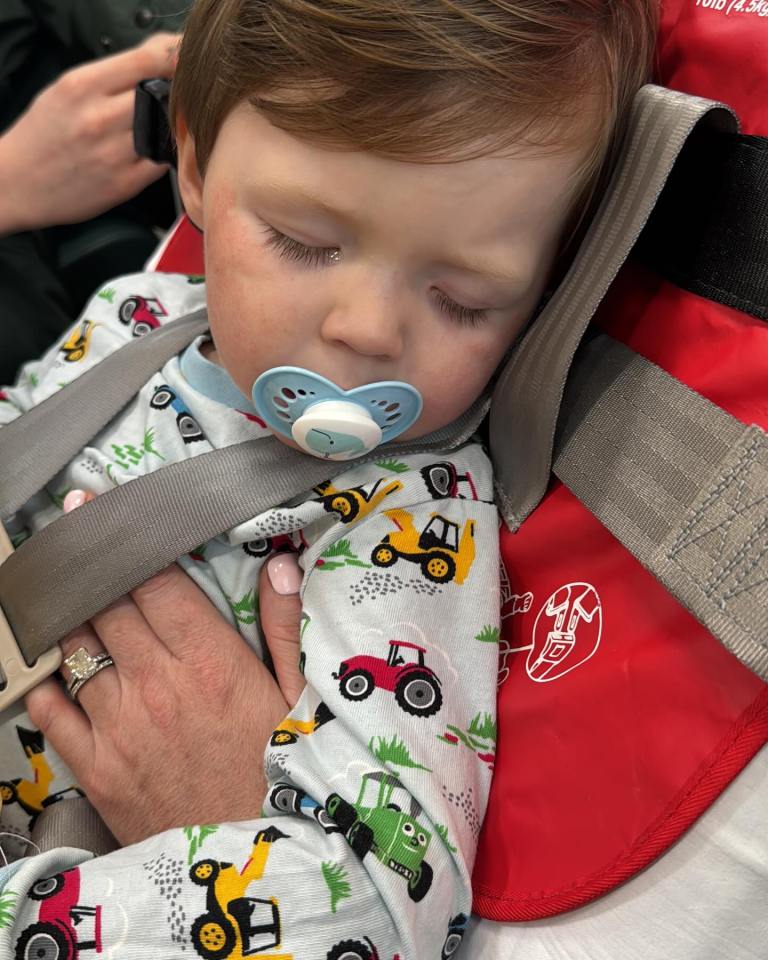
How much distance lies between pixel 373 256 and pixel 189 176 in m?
0.34

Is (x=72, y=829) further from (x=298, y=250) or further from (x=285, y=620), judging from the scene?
(x=298, y=250)

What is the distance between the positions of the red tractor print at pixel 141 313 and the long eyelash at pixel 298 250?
1.39 ft

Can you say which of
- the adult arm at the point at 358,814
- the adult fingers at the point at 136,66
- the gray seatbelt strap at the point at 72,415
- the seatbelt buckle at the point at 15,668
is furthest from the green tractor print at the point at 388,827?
the adult fingers at the point at 136,66

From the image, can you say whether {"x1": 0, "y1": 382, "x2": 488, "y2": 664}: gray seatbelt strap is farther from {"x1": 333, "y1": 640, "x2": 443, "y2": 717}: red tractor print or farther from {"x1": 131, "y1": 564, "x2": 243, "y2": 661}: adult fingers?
{"x1": 333, "y1": 640, "x2": 443, "y2": 717}: red tractor print

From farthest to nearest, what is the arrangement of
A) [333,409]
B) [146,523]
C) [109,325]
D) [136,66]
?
[136,66]
[109,325]
[146,523]
[333,409]

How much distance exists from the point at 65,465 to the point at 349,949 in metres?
0.61

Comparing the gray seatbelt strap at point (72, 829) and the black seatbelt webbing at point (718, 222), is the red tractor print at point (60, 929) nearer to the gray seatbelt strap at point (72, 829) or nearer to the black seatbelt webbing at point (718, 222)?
the gray seatbelt strap at point (72, 829)

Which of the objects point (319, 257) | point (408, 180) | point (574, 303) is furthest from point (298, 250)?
point (574, 303)

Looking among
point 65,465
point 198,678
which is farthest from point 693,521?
point 65,465

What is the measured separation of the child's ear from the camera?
904 mm

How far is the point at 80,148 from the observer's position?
1.31 m

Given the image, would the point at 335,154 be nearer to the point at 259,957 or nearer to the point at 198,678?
the point at 198,678

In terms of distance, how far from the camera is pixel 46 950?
0.68m

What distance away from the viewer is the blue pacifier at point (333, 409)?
0.76 meters
